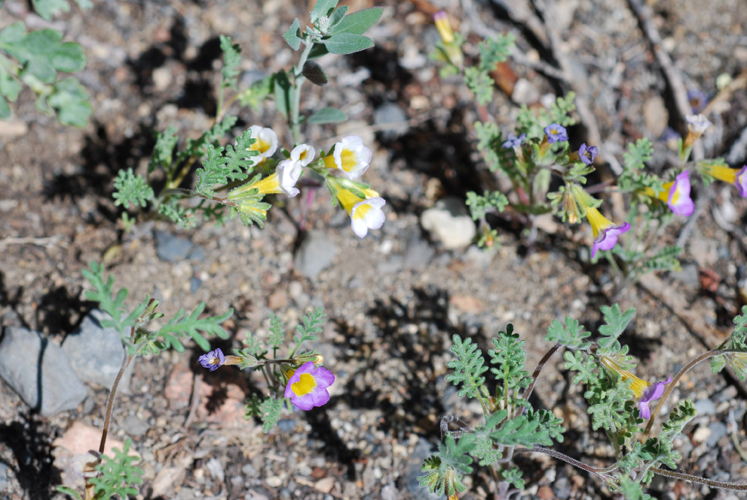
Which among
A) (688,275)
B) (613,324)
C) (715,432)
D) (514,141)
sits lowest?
(715,432)

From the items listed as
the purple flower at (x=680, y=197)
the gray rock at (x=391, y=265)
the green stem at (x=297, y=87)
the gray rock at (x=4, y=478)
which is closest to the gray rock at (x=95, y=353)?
the gray rock at (x=4, y=478)

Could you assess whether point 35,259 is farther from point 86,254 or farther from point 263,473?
point 263,473

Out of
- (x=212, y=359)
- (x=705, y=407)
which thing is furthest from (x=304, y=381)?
(x=705, y=407)

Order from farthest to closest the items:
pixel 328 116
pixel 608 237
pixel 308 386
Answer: pixel 328 116
pixel 608 237
pixel 308 386

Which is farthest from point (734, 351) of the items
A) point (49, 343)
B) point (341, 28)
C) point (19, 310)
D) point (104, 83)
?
point (104, 83)

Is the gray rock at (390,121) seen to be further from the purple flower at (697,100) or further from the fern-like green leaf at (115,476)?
the fern-like green leaf at (115,476)

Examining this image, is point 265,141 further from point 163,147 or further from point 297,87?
point 163,147
